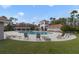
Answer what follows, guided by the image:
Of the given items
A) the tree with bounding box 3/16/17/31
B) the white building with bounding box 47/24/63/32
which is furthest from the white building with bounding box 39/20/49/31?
the tree with bounding box 3/16/17/31

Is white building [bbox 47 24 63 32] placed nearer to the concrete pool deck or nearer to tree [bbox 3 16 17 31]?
the concrete pool deck

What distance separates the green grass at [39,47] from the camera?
4.37 metres

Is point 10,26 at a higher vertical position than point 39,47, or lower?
higher

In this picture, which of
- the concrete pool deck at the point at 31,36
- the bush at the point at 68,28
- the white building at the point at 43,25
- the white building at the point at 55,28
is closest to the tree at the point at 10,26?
the concrete pool deck at the point at 31,36

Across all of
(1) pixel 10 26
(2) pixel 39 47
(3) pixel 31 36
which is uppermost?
(1) pixel 10 26

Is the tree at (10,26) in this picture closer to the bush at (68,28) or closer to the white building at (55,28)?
the white building at (55,28)

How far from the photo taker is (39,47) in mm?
4383

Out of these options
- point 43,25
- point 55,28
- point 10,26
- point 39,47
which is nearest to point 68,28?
point 55,28

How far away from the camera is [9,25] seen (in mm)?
4391

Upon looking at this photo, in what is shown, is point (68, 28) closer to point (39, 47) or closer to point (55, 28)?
point (55, 28)

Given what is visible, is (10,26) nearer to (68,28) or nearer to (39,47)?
(39,47)

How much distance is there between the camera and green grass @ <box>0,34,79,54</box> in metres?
4.37
